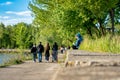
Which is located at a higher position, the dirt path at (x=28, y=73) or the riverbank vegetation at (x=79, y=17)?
the riverbank vegetation at (x=79, y=17)

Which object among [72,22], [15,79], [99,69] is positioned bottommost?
[15,79]

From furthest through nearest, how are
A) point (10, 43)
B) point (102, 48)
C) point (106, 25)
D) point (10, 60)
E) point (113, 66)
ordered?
point (10, 43) < point (106, 25) < point (10, 60) < point (102, 48) < point (113, 66)

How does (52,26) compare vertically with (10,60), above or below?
above

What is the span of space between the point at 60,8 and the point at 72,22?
231cm

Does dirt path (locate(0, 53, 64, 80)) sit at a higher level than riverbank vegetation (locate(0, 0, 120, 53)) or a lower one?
lower

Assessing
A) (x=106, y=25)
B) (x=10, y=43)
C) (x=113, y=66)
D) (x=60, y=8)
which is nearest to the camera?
(x=113, y=66)

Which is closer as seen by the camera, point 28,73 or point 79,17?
point 28,73

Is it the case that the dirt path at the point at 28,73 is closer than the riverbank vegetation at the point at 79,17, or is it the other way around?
the dirt path at the point at 28,73

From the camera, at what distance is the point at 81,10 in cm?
4091

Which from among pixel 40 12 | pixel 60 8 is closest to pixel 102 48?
pixel 60 8

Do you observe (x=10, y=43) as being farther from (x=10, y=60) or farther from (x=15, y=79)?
(x=15, y=79)

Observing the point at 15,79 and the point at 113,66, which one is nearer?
the point at 113,66

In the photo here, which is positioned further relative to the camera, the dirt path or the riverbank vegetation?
the riverbank vegetation

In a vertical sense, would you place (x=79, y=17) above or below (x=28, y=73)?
above
